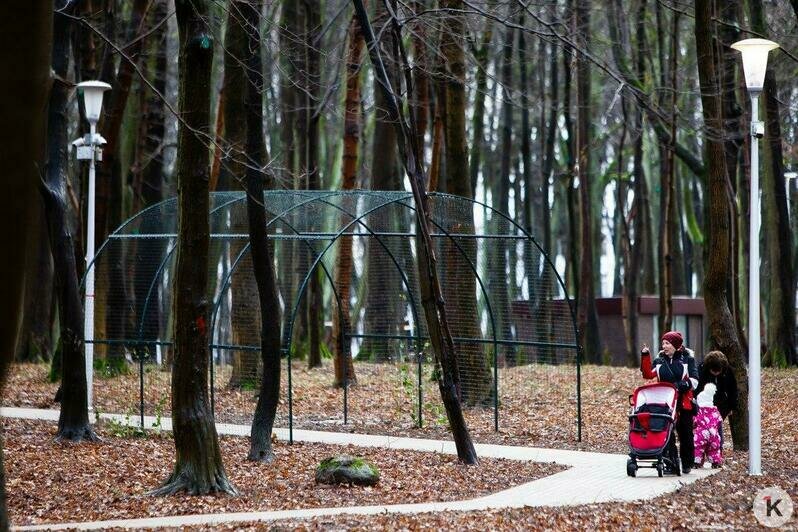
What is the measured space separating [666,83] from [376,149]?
8840 millimetres

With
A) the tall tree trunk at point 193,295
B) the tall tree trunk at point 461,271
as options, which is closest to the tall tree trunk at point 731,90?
the tall tree trunk at point 461,271

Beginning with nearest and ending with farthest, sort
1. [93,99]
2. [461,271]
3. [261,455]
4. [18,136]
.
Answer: [18,136]
[261,455]
[93,99]
[461,271]

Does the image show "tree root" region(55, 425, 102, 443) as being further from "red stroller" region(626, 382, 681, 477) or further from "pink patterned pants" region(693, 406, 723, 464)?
"pink patterned pants" region(693, 406, 723, 464)

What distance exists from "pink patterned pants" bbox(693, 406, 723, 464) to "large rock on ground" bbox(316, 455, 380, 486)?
3792mm

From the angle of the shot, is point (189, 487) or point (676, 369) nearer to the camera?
point (189, 487)

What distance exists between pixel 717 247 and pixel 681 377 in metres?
2.31

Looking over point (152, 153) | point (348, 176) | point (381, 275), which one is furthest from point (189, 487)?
point (381, 275)

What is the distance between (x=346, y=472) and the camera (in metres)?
11.2

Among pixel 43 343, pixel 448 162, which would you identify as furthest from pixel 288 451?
pixel 43 343

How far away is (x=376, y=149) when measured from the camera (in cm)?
2636

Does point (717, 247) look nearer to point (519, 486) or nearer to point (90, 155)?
point (519, 486)

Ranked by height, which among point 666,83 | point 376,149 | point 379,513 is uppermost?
point 666,83

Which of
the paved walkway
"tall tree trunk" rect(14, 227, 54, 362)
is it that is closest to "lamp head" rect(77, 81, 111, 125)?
the paved walkway

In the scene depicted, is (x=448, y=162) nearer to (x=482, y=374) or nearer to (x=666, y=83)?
(x=482, y=374)
